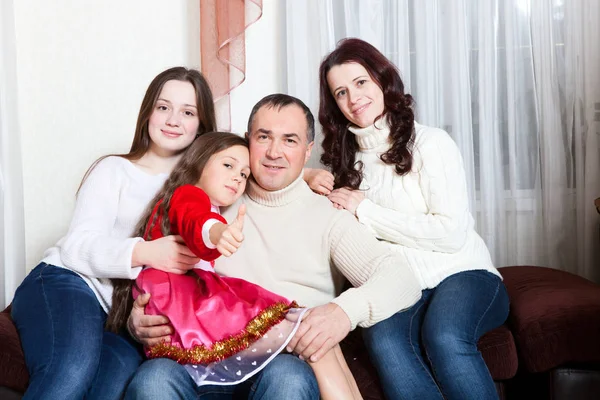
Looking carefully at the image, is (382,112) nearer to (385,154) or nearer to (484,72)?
(385,154)

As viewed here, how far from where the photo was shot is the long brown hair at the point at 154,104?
2.08 metres

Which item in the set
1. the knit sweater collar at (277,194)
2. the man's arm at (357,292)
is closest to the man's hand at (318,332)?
the man's arm at (357,292)

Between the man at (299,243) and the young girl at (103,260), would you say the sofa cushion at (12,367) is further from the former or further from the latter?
the man at (299,243)

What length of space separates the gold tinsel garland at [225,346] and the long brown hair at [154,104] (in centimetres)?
66

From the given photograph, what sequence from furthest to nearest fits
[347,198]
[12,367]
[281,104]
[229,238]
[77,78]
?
[77,78] < [347,198] < [281,104] < [12,367] < [229,238]

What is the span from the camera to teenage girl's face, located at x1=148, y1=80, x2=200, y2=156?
205cm

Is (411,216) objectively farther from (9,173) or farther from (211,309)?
(9,173)

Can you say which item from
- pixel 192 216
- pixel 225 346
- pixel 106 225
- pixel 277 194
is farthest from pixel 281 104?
pixel 225 346

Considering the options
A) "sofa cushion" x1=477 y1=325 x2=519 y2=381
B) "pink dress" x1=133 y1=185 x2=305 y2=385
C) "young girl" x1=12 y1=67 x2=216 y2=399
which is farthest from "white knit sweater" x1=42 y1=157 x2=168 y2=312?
"sofa cushion" x1=477 y1=325 x2=519 y2=381

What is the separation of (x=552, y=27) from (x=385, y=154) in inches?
41.8

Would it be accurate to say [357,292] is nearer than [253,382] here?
No

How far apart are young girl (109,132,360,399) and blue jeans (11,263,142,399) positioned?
0.12 metres

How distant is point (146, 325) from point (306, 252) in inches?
19.9

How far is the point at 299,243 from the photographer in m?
2.00
